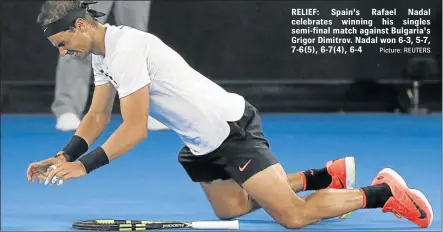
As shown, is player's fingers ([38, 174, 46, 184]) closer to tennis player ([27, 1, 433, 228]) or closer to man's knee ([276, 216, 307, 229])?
tennis player ([27, 1, 433, 228])

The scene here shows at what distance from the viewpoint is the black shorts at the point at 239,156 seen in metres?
4.91

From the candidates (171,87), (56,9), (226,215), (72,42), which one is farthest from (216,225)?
(56,9)

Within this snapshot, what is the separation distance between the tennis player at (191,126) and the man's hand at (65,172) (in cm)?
8

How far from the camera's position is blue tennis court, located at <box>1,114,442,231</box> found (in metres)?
5.27

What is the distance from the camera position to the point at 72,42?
462cm

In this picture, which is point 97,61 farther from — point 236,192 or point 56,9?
point 236,192

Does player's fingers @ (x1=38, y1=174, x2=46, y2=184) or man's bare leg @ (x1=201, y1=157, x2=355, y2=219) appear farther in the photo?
man's bare leg @ (x1=201, y1=157, x2=355, y2=219)

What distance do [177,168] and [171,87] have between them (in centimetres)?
208

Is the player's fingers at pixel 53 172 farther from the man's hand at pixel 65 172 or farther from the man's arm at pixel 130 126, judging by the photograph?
the man's arm at pixel 130 126

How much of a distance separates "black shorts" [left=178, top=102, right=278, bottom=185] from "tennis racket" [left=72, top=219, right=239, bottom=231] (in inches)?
7.9

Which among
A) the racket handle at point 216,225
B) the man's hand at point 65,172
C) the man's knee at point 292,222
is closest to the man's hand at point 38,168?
the man's hand at point 65,172

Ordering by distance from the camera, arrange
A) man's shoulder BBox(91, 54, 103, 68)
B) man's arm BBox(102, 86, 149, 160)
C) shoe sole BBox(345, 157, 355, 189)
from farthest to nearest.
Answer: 1. shoe sole BBox(345, 157, 355, 189)
2. man's shoulder BBox(91, 54, 103, 68)
3. man's arm BBox(102, 86, 149, 160)

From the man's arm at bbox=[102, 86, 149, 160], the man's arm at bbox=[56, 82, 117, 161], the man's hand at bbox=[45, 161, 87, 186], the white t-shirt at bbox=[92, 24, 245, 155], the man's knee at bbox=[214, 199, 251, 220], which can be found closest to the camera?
the man's hand at bbox=[45, 161, 87, 186]

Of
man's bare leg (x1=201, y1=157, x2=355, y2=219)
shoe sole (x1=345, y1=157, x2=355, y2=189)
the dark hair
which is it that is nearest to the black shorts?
man's bare leg (x1=201, y1=157, x2=355, y2=219)
